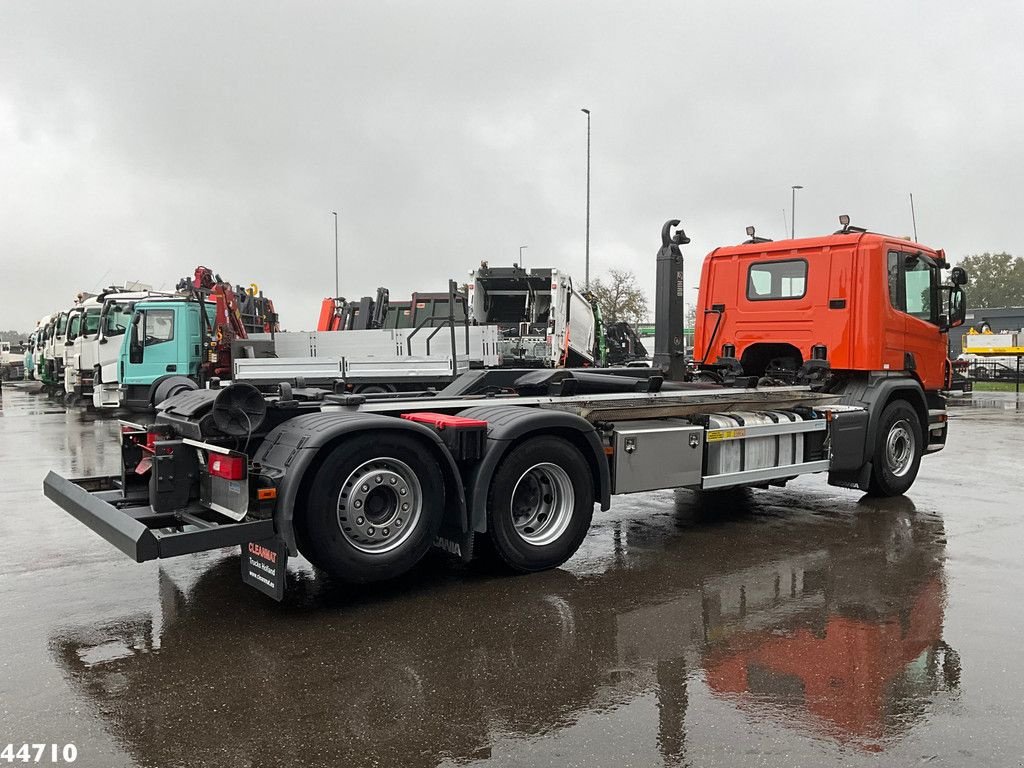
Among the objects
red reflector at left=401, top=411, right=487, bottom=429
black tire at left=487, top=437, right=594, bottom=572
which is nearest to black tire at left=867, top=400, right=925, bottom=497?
black tire at left=487, top=437, right=594, bottom=572

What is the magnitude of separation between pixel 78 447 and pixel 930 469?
43.4 feet

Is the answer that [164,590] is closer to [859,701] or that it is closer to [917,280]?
[859,701]

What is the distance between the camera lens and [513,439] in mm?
6180

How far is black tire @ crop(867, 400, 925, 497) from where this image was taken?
31.7ft

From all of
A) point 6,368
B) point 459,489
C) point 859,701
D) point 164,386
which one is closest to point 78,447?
point 164,386

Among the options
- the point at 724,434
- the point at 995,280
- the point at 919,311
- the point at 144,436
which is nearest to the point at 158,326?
the point at 144,436

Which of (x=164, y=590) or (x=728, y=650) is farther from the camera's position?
(x=164, y=590)

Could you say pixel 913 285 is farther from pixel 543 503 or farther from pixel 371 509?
pixel 371 509

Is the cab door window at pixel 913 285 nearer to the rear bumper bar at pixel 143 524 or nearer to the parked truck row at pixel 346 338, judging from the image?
the parked truck row at pixel 346 338

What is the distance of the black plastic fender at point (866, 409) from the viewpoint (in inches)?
363

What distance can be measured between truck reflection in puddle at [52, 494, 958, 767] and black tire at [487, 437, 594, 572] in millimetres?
208

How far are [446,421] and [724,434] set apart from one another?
121 inches

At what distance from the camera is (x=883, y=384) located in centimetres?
954

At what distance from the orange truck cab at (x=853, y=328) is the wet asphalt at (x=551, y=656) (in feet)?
6.54
